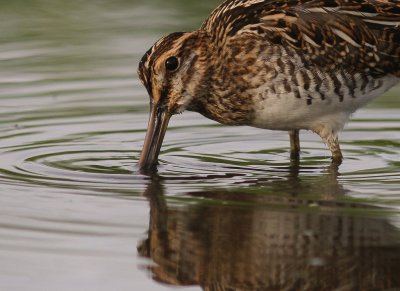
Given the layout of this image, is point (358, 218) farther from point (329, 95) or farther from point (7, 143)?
point (7, 143)

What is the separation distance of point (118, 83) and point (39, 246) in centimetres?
557

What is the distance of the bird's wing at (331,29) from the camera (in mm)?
8867

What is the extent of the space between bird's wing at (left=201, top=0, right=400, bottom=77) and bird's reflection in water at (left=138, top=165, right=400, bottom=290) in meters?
1.45

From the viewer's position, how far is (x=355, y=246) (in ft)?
21.2

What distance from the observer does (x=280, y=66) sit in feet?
28.9

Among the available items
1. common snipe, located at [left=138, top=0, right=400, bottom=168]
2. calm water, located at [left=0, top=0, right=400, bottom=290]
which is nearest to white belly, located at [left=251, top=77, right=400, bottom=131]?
common snipe, located at [left=138, top=0, right=400, bottom=168]

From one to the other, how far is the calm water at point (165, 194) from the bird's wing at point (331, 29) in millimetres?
810

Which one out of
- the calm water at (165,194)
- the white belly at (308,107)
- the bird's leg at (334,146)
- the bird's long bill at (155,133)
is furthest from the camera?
the bird's leg at (334,146)

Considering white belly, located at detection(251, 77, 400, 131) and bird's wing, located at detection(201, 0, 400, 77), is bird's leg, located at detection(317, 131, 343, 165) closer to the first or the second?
white belly, located at detection(251, 77, 400, 131)

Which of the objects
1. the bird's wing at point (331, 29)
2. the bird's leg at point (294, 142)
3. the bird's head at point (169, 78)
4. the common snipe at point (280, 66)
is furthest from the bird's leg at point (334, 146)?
the bird's head at point (169, 78)

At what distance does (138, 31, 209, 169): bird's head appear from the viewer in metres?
8.83

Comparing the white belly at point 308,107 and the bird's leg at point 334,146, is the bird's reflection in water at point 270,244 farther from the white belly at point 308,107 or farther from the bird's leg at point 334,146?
the bird's leg at point 334,146

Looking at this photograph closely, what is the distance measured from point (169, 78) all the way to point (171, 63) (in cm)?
12

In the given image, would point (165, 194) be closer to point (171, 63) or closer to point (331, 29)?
point (171, 63)
